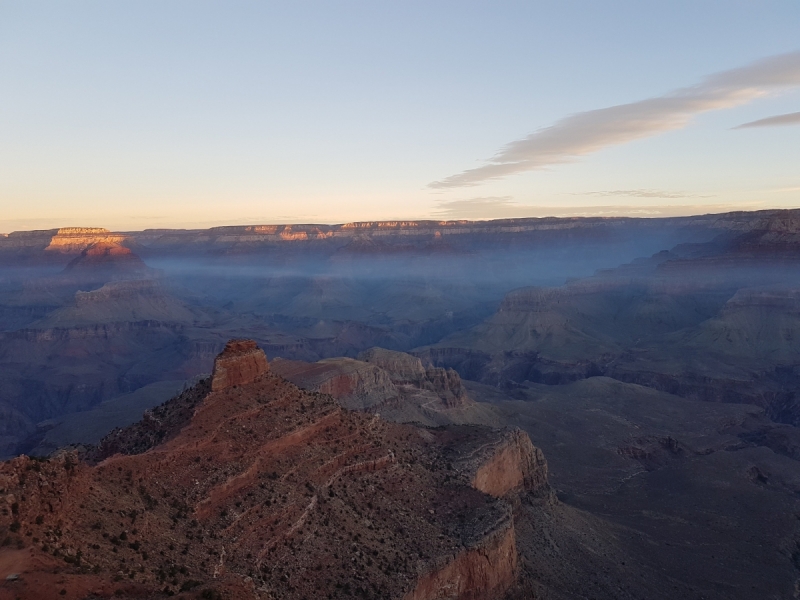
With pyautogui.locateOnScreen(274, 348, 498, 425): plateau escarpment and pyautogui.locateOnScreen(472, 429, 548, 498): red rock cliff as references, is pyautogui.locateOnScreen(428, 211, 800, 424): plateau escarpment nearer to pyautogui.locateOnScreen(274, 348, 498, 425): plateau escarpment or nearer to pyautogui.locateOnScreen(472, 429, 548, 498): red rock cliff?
pyautogui.locateOnScreen(274, 348, 498, 425): plateau escarpment

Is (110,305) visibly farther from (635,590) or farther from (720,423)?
(635,590)

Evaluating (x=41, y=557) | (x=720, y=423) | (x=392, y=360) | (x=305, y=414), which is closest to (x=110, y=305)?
(x=392, y=360)

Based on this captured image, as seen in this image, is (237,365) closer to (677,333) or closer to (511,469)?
(511,469)

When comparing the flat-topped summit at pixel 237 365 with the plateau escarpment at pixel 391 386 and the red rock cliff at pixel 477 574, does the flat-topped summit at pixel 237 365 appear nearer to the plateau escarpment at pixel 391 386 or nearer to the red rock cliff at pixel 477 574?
the red rock cliff at pixel 477 574

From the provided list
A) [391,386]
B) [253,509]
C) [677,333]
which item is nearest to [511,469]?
[253,509]

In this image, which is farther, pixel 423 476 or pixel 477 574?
pixel 423 476

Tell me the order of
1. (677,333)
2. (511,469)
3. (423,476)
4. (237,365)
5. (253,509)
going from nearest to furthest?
1. (253,509)
2. (237,365)
3. (423,476)
4. (511,469)
5. (677,333)

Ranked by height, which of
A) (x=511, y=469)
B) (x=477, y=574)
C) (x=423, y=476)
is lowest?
(x=511, y=469)
